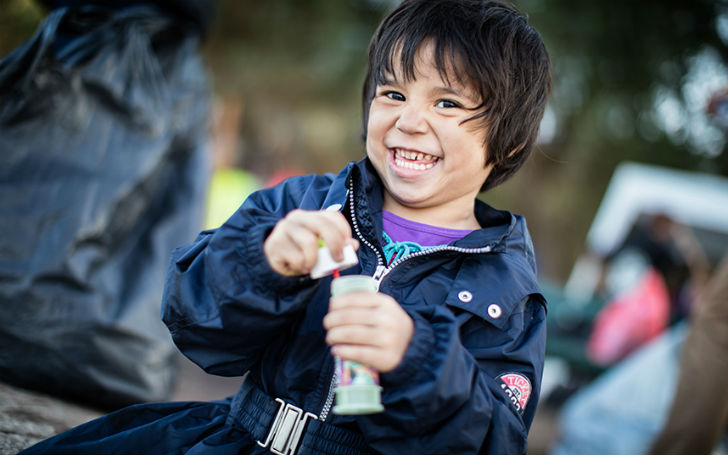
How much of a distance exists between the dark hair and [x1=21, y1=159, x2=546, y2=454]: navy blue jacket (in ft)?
0.85

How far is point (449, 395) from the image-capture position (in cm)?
109

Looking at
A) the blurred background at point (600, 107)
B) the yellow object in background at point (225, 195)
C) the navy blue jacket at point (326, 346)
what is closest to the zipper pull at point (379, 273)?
the navy blue jacket at point (326, 346)

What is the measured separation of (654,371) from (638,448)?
1.75 feet

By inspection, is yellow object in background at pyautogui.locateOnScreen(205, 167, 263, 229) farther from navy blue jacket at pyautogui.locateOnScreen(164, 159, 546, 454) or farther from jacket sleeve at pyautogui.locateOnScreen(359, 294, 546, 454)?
jacket sleeve at pyautogui.locateOnScreen(359, 294, 546, 454)

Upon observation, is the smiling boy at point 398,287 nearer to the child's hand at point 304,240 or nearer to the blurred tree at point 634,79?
the child's hand at point 304,240

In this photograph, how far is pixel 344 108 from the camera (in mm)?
8641

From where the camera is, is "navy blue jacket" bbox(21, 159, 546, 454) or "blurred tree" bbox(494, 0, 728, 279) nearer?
"navy blue jacket" bbox(21, 159, 546, 454)

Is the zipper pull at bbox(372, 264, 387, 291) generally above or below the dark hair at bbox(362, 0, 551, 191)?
below

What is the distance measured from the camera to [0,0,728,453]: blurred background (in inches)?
249

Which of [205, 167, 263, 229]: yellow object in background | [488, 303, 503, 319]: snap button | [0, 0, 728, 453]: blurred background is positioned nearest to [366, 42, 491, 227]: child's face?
[488, 303, 503, 319]: snap button

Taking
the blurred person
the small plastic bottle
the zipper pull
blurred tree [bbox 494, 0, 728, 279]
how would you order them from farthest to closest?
blurred tree [bbox 494, 0, 728, 279] < the blurred person < the zipper pull < the small plastic bottle

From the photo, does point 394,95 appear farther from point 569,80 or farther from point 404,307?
point 569,80

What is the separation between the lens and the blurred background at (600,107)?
6320 millimetres

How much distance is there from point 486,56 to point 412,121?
25 centimetres
